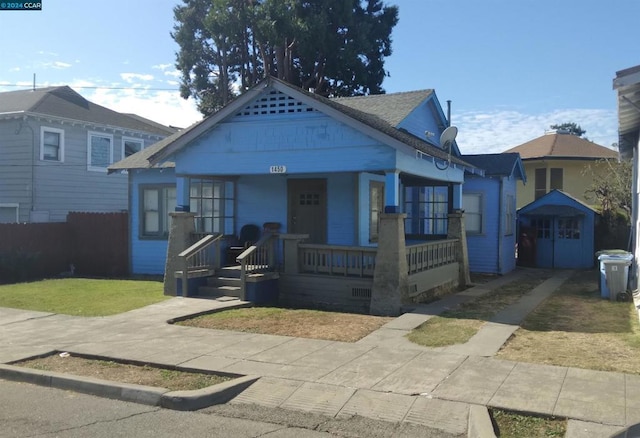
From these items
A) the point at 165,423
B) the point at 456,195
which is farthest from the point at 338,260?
the point at 165,423

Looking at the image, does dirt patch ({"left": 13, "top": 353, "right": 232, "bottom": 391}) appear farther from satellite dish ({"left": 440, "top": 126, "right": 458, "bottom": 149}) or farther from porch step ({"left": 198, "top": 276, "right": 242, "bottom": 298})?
satellite dish ({"left": 440, "top": 126, "right": 458, "bottom": 149})

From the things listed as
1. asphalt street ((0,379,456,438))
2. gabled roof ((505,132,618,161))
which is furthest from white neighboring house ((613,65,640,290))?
gabled roof ((505,132,618,161))

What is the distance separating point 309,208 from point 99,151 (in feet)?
39.4

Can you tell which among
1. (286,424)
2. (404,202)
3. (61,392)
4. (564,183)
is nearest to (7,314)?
(61,392)

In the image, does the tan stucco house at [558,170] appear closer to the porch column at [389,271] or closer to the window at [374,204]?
the window at [374,204]

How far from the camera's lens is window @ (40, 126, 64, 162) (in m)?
22.0

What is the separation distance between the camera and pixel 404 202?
1842 centimetres

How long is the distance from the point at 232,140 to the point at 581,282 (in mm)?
10671

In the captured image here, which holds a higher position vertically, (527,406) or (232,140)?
(232,140)

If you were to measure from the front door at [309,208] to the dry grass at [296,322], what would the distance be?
4.17m

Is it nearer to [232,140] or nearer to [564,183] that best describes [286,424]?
[232,140]

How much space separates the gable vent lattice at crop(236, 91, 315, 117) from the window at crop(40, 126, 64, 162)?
1147cm

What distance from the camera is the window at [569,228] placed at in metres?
21.7

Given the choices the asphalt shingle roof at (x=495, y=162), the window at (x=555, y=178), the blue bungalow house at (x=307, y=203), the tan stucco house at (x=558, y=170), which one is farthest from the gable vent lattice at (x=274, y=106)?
the window at (x=555, y=178)
